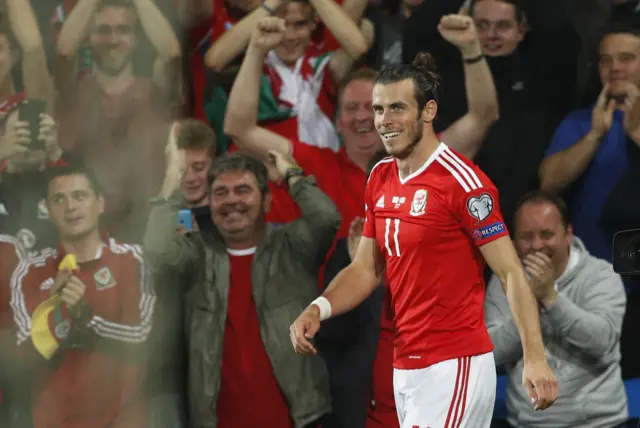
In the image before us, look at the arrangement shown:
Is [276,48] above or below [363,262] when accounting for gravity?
above

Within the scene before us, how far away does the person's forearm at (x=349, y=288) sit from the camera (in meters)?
2.92

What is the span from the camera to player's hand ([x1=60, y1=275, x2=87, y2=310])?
3.86 m

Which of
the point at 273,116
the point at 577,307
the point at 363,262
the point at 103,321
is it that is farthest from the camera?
the point at 273,116

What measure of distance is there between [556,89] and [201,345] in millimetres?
1685

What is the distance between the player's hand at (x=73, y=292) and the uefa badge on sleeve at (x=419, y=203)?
1.54 metres

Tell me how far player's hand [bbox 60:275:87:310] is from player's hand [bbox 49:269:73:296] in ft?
0.04

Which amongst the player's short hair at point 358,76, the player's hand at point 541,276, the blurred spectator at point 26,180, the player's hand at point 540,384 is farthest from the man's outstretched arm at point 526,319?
the blurred spectator at point 26,180

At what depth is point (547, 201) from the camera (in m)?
3.83

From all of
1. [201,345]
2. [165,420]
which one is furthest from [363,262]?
[165,420]

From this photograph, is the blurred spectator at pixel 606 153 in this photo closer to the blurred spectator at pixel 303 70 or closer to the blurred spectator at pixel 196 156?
the blurred spectator at pixel 303 70

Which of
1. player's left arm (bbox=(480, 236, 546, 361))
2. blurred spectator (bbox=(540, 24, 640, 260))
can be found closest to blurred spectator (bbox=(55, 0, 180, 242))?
blurred spectator (bbox=(540, 24, 640, 260))

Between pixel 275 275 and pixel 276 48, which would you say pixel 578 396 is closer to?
pixel 275 275

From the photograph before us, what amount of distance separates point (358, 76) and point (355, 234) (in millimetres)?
679

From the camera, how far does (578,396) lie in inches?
146
